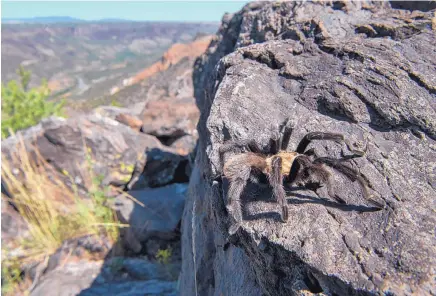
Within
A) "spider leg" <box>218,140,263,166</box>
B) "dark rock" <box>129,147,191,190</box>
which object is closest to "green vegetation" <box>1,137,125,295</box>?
"dark rock" <box>129,147,191,190</box>

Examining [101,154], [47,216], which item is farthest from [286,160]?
[101,154]

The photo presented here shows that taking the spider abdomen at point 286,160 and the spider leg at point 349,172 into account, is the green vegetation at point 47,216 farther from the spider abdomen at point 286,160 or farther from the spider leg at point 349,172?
the spider leg at point 349,172

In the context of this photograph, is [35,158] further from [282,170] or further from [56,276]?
[282,170]

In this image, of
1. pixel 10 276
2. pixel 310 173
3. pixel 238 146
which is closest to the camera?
pixel 310 173

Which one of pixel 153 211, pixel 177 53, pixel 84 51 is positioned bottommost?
pixel 84 51

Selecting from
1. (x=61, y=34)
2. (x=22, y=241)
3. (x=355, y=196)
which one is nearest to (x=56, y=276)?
(x=22, y=241)

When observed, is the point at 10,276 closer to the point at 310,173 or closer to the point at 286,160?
the point at 286,160

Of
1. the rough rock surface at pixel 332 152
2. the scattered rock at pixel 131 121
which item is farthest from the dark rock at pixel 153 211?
the scattered rock at pixel 131 121

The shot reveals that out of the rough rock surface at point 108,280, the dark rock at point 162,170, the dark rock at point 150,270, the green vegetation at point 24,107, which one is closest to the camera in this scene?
the rough rock surface at point 108,280
